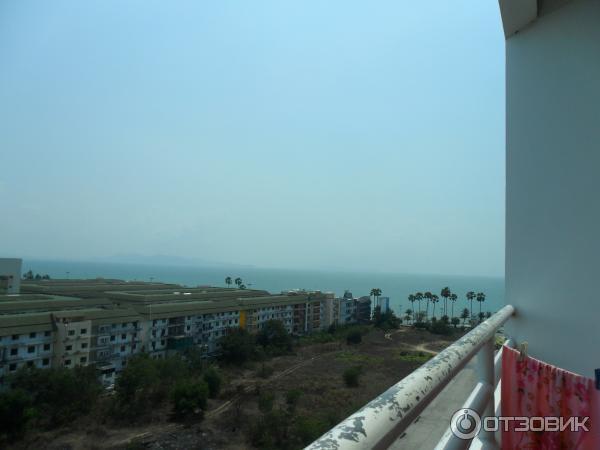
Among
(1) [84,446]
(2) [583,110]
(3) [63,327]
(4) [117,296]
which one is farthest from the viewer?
(4) [117,296]

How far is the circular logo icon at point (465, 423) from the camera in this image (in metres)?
0.58

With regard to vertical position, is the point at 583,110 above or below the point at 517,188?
above

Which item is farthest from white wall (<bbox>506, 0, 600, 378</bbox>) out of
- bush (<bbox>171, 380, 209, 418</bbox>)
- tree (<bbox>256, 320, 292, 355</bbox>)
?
tree (<bbox>256, 320, 292, 355</bbox>)

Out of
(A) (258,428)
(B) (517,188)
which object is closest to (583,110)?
(B) (517,188)

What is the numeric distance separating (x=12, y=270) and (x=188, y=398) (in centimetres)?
1483

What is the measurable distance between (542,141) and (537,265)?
471 millimetres

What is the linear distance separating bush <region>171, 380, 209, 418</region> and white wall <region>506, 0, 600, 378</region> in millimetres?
11306

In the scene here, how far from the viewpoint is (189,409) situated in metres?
10.8

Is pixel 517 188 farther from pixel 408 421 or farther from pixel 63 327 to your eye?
pixel 63 327

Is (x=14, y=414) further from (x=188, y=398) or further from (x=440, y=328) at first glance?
(x=440, y=328)

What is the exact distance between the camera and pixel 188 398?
10.8 metres

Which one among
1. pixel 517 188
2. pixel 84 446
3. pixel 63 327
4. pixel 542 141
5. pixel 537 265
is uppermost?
pixel 542 141

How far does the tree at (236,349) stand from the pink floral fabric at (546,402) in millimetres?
16615

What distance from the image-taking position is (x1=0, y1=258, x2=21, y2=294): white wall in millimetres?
18712
